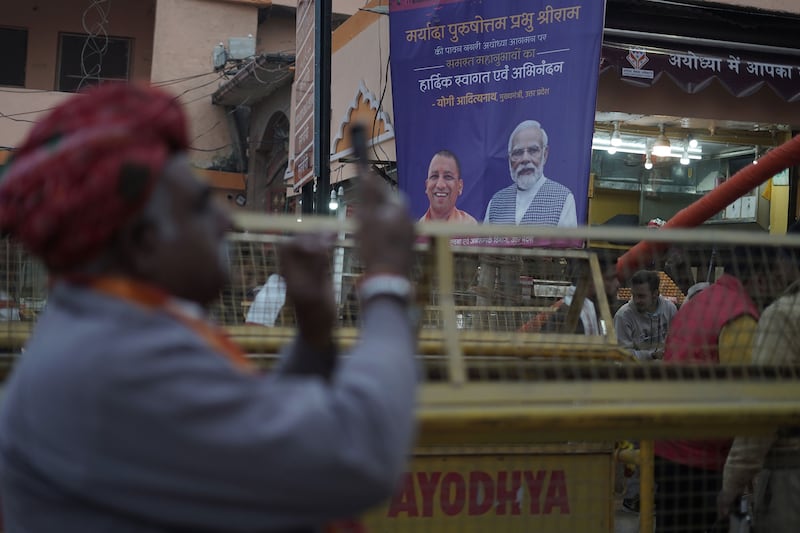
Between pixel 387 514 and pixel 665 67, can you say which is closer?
pixel 387 514

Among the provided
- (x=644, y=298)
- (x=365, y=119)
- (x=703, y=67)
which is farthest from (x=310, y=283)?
(x=703, y=67)

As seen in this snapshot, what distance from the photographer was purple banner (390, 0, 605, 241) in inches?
239

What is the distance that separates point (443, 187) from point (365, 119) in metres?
2.68

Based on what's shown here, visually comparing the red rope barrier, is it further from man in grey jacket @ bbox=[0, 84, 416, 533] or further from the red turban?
the red turban

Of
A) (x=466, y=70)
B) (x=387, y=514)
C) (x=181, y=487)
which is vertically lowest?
(x=387, y=514)

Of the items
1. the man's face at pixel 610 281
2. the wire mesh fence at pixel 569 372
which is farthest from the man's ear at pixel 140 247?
the man's face at pixel 610 281

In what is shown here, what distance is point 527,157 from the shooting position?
6.25m

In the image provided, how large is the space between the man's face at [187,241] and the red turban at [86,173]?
47 mm

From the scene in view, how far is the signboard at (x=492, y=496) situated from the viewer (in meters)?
3.67

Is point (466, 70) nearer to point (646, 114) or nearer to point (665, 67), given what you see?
point (665, 67)

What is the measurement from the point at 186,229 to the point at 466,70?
5.54 metres

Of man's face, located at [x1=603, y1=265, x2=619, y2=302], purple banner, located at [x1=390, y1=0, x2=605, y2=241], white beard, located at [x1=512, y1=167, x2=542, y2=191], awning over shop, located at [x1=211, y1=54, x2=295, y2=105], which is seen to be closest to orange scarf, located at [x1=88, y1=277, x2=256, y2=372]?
man's face, located at [x1=603, y1=265, x2=619, y2=302]

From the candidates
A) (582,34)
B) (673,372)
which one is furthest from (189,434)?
(582,34)

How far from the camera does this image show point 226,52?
60.6 ft
